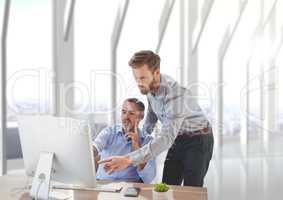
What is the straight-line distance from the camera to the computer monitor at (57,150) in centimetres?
178

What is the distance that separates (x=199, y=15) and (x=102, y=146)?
3.60m

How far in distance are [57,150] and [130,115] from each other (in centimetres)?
114

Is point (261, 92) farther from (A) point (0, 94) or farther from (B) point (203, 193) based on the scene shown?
(B) point (203, 193)

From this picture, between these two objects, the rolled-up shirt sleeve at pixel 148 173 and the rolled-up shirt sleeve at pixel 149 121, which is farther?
the rolled-up shirt sleeve at pixel 149 121

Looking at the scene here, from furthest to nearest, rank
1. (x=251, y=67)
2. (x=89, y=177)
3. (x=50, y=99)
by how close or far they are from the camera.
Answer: (x=251, y=67) → (x=50, y=99) → (x=89, y=177)

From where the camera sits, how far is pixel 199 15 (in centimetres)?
585

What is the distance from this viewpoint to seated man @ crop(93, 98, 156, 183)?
263 cm

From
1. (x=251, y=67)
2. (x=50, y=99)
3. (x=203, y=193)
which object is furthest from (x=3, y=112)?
(x=251, y=67)

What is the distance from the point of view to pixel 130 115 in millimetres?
2941

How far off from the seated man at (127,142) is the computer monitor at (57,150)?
2.42 ft

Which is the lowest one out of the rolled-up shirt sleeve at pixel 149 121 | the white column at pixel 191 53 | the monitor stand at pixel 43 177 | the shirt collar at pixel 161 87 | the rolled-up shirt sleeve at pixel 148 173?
the rolled-up shirt sleeve at pixel 148 173

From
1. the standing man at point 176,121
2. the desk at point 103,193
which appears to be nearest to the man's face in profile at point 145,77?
the standing man at point 176,121

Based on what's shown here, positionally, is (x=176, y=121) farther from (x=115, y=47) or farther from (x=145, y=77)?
(x=115, y=47)

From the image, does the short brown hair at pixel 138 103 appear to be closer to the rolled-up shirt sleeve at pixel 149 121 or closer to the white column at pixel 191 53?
the rolled-up shirt sleeve at pixel 149 121
